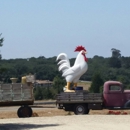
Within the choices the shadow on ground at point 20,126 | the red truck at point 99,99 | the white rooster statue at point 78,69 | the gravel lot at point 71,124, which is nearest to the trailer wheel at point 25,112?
the gravel lot at point 71,124

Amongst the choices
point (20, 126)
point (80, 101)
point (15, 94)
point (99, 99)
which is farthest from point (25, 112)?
point (20, 126)

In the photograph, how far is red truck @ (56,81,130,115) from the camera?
3234cm

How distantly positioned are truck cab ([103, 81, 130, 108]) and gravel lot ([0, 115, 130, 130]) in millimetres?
3610

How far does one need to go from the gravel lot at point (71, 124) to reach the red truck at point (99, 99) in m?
3.55

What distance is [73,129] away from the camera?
23469mm

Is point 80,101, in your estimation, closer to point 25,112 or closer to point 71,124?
point 25,112


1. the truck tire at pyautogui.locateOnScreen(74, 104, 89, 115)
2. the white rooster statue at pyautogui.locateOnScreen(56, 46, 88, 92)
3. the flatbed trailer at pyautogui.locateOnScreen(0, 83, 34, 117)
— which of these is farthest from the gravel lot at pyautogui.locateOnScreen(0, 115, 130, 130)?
the white rooster statue at pyautogui.locateOnScreen(56, 46, 88, 92)

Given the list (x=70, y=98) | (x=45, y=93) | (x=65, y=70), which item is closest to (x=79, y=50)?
(x=65, y=70)

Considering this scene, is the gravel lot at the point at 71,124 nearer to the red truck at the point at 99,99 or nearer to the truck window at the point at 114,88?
the red truck at the point at 99,99

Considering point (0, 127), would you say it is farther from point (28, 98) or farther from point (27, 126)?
point (28, 98)

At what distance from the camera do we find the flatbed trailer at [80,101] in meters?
32.2

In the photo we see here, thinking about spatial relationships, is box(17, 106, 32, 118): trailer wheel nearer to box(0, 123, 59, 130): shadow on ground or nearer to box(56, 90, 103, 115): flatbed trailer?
box(56, 90, 103, 115): flatbed trailer

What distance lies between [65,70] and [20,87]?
7093 millimetres

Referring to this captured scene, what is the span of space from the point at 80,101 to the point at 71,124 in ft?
22.7
